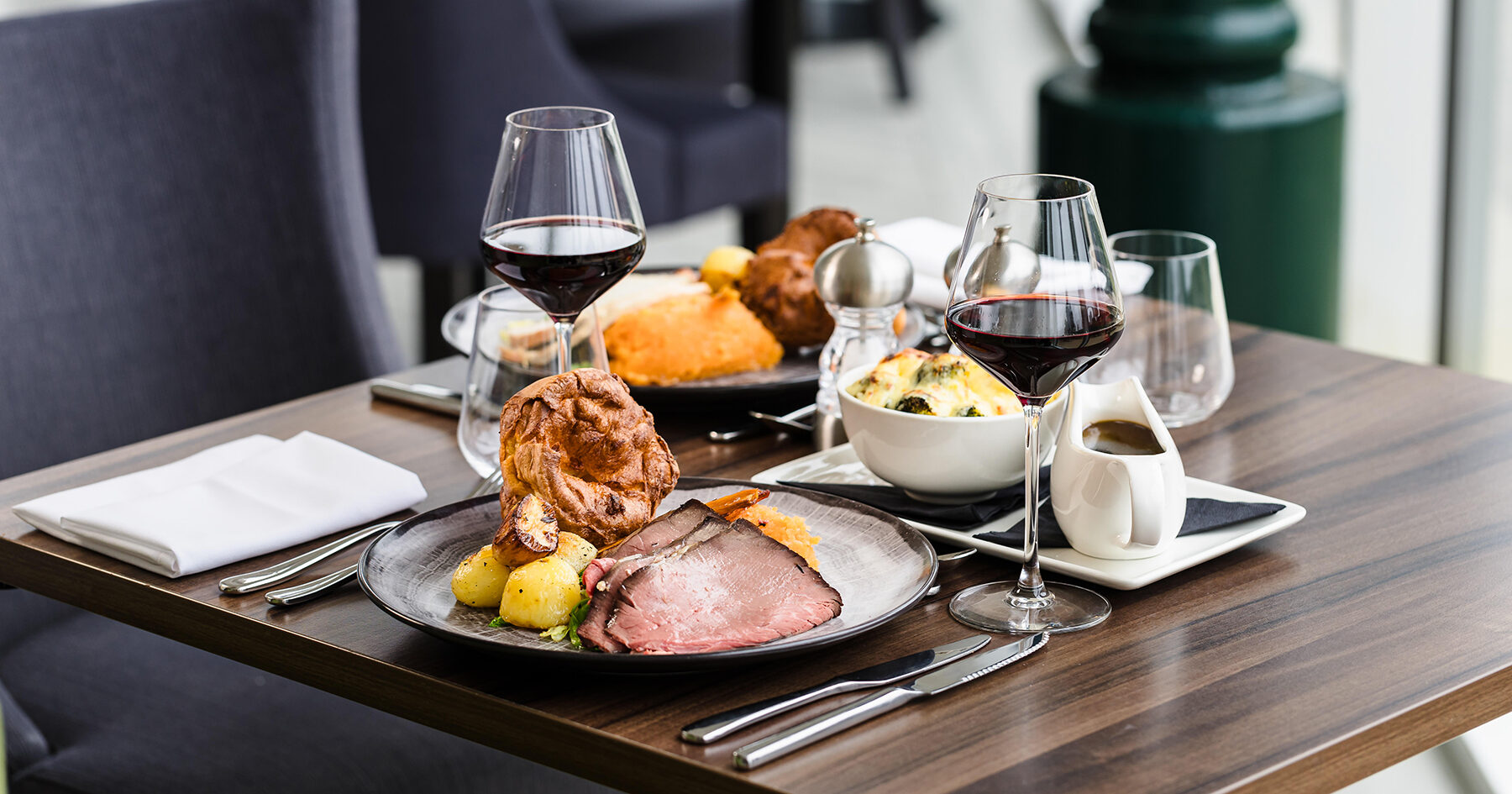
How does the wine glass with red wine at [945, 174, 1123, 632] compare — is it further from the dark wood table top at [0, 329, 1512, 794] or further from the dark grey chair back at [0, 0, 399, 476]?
the dark grey chair back at [0, 0, 399, 476]

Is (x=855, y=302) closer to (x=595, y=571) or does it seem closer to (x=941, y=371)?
(x=941, y=371)

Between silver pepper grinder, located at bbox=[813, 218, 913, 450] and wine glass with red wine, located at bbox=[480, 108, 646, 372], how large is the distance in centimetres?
21

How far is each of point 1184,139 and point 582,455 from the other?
79.1 inches

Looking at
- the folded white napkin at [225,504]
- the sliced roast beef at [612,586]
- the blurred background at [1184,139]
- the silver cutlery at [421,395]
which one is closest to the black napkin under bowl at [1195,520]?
the sliced roast beef at [612,586]

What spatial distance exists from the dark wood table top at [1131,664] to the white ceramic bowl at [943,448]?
0.07 meters

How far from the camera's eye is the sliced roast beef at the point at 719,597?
0.90 m

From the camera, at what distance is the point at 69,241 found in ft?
5.78

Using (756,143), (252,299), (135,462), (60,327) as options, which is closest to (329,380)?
(252,299)

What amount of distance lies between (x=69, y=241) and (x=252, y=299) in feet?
0.72

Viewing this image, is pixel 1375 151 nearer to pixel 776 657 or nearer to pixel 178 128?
pixel 178 128

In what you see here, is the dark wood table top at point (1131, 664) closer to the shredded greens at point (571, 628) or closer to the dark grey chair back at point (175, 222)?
the shredded greens at point (571, 628)

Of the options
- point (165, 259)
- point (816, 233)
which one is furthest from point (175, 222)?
point (816, 233)

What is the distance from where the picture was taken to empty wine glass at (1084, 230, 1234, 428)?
4.45 ft

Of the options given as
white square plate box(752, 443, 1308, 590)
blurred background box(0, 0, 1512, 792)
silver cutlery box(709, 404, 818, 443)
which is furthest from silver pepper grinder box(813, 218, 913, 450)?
blurred background box(0, 0, 1512, 792)
